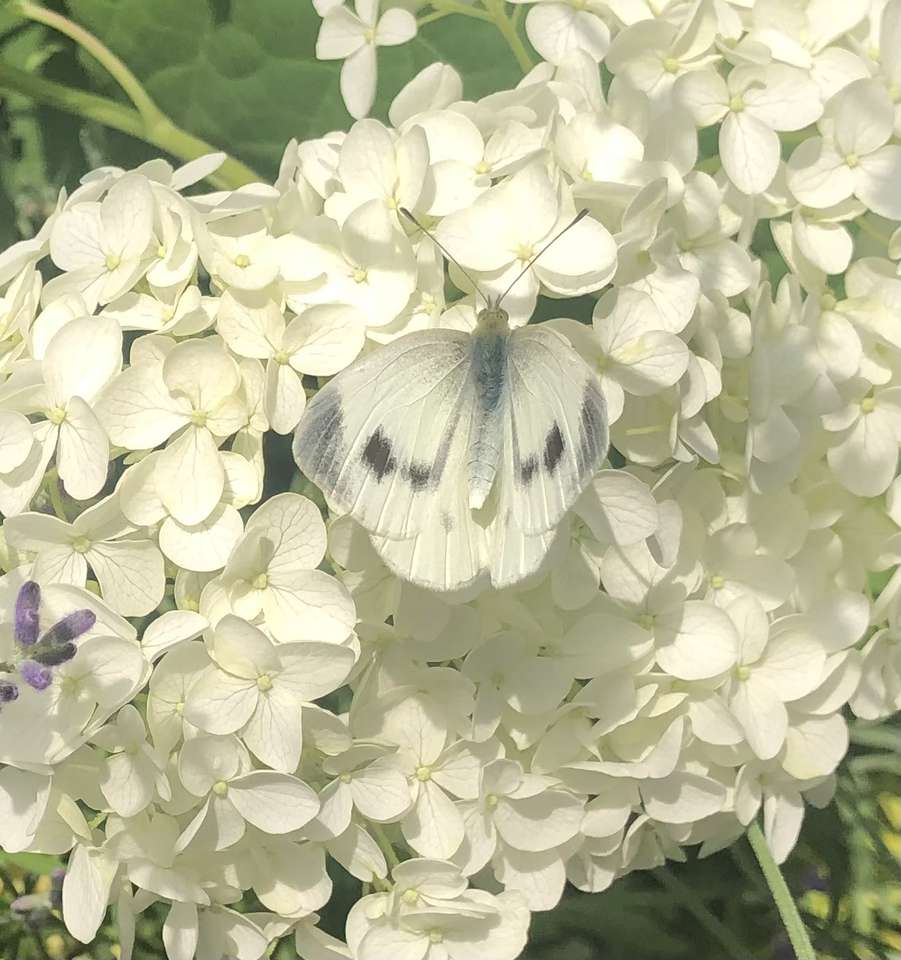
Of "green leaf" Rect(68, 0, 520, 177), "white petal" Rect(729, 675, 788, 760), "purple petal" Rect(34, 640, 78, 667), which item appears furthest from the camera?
"green leaf" Rect(68, 0, 520, 177)

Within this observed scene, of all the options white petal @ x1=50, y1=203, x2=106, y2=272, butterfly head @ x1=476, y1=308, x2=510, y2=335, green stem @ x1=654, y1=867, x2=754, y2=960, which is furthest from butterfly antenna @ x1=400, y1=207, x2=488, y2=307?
green stem @ x1=654, y1=867, x2=754, y2=960

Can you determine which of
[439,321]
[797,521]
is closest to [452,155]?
[439,321]

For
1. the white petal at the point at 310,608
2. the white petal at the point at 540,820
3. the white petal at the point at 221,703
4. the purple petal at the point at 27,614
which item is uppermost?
the purple petal at the point at 27,614

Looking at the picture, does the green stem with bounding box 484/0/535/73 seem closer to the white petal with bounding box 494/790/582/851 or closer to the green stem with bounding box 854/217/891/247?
the green stem with bounding box 854/217/891/247

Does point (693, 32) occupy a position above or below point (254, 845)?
above

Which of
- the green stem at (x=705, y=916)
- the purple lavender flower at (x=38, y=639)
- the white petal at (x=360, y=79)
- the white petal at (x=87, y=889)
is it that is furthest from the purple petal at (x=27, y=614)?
the green stem at (x=705, y=916)

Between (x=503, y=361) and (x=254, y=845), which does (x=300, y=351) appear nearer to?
(x=503, y=361)

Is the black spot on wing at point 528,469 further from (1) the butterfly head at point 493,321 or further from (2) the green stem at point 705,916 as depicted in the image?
(2) the green stem at point 705,916

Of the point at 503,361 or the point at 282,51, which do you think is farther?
the point at 282,51
